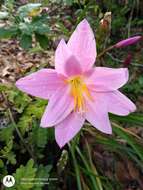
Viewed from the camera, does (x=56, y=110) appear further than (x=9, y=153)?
No

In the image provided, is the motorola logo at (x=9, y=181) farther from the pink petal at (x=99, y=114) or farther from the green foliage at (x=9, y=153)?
the pink petal at (x=99, y=114)

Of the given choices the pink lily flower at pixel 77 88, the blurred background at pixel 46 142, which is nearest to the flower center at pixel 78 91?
the pink lily flower at pixel 77 88

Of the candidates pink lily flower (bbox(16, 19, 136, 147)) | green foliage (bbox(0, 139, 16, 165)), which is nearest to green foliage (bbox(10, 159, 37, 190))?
green foliage (bbox(0, 139, 16, 165))

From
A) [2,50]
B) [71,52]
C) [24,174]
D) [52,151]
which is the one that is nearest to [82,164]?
[52,151]

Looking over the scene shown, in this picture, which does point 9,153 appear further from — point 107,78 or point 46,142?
point 107,78

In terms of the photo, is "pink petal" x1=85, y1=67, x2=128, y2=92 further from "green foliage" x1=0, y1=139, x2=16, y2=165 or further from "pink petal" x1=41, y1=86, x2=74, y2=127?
"green foliage" x1=0, y1=139, x2=16, y2=165

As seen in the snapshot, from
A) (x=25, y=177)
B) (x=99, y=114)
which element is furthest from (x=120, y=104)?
(x=25, y=177)
